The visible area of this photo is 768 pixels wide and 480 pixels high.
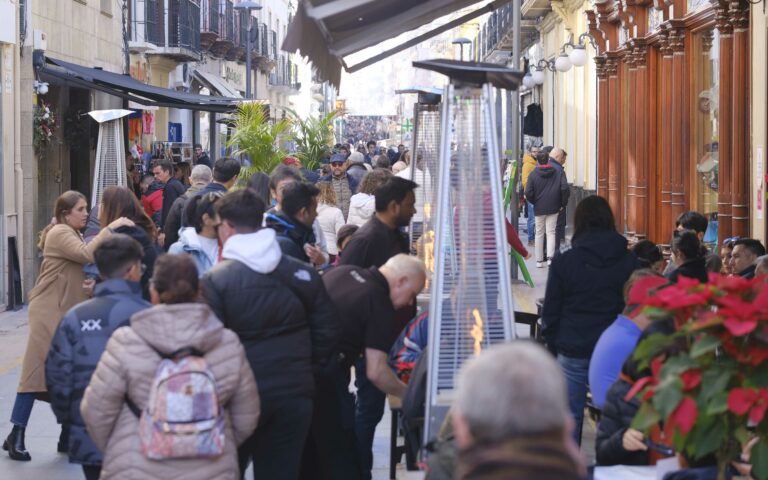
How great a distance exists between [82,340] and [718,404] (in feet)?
9.73

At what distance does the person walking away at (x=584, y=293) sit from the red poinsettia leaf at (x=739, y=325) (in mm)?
3576

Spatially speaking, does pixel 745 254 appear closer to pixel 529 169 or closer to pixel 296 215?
pixel 296 215

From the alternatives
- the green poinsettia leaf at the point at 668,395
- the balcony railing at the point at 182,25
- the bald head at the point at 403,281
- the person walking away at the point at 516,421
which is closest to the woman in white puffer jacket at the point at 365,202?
→ the bald head at the point at 403,281

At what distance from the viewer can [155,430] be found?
514 centimetres

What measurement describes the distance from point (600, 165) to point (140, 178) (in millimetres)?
7468

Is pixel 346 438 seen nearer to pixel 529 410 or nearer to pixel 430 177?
pixel 430 177

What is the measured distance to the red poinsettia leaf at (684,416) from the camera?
4188mm

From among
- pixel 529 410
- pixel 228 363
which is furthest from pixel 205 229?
pixel 529 410

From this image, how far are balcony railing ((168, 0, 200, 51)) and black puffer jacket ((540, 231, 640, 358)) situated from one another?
23.7 m

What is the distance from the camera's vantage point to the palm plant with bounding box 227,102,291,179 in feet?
59.1

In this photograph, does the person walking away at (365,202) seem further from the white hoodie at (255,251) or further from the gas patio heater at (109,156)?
the white hoodie at (255,251)

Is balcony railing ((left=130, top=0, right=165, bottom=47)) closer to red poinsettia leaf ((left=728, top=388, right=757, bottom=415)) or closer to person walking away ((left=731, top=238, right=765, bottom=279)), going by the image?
person walking away ((left=731, top=238, right=765, bottom=279))

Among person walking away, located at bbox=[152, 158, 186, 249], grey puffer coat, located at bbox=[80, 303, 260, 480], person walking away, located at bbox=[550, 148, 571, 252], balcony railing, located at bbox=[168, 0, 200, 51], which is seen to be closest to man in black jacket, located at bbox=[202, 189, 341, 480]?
grey puffer coat, located at bbox=[80, 303, 260, 480]

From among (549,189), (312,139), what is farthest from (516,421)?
(549,189)
